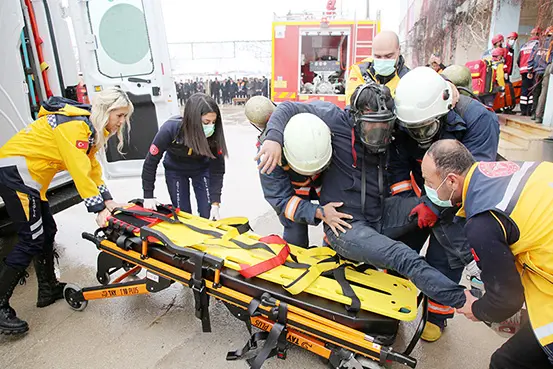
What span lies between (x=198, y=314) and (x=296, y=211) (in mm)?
807

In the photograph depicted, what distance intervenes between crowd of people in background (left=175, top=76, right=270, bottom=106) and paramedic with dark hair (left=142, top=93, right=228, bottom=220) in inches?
698

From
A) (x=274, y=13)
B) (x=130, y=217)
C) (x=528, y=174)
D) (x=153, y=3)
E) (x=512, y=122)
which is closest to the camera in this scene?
(x=528, y=174)

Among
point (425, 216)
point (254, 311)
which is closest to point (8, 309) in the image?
point (254, 311)

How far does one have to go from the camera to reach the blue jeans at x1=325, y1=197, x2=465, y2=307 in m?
1.66

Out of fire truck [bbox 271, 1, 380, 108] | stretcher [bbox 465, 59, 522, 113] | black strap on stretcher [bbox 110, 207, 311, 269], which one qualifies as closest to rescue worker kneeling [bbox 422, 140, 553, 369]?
black strap on stretcher [bbox 110, 207, 311, 269]

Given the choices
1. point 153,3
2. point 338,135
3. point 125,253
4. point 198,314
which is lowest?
point 198,314

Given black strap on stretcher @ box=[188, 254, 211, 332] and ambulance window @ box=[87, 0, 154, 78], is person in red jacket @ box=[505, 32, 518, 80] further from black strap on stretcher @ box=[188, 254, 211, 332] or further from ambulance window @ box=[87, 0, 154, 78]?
black strap on stretcher @ box=[188, 254, 211, 332]

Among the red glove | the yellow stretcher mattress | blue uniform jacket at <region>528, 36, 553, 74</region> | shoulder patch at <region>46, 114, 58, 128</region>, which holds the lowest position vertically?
the yellow stretcher mattress

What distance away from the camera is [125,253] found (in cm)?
229

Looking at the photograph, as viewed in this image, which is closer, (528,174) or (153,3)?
(528,174)

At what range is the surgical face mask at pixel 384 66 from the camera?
9.12ft

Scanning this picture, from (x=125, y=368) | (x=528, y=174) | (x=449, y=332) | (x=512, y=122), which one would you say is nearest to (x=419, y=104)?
(x=528, y=174)

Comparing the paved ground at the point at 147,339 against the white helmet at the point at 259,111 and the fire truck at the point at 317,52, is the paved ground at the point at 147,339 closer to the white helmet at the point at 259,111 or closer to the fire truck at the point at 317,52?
the white helmet at the point at 259,111

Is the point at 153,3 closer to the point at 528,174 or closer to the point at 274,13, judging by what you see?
the point at 528,174
